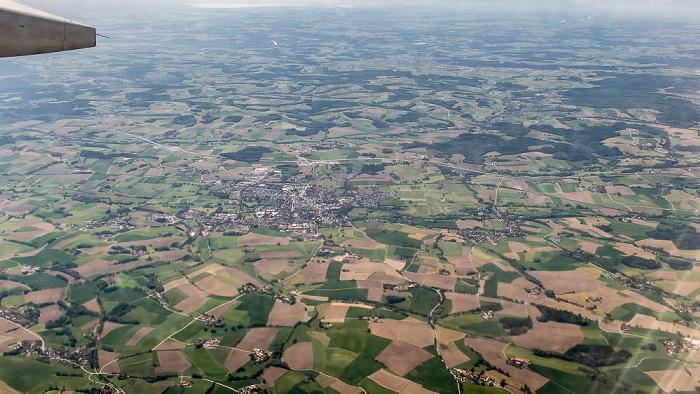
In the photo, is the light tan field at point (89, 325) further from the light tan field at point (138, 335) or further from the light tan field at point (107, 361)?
the light tan field at point (138, 335)

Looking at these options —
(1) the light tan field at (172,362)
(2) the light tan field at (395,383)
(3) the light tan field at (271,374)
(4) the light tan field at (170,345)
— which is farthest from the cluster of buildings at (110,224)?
(2) the light tan field at (395,383)

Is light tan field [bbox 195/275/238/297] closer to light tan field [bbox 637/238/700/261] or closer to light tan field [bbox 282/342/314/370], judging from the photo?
light tan field [bbox 282/342/314/370]

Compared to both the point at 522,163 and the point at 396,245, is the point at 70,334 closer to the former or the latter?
the point at 396,245

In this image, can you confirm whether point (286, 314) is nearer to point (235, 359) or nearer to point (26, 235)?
point (235, 359)

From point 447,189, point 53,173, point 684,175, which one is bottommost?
point 53,173

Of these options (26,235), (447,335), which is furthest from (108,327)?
(447,335)

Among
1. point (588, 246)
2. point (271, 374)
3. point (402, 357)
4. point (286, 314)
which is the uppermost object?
point (588, 246)

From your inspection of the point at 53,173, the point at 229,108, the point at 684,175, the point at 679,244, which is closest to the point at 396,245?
the point at 679,244
